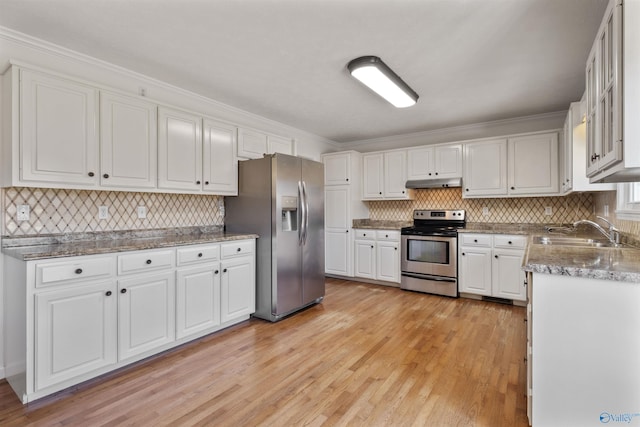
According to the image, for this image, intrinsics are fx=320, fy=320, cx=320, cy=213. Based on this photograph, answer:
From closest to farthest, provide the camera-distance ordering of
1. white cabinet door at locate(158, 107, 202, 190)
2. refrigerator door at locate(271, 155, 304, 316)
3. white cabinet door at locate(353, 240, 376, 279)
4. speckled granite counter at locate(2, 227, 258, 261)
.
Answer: speckled granite counter at locate(2, 227, 258, 261) → white cabinet door at locate(158, 107, 202, 190) → refrigerator door at locate(271, 155, 304, 316) → white cabinet door at locate(353, 240, 376, 279)

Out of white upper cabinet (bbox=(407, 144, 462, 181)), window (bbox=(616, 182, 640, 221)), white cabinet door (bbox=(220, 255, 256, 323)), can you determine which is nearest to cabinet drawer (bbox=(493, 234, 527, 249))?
white upper cabinet (bbox=(407, 144, 462, 181))

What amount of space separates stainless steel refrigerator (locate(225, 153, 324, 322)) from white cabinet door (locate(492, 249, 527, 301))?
2226 millimetres

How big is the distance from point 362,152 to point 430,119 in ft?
4.96

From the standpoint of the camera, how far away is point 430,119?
4301 millimetres

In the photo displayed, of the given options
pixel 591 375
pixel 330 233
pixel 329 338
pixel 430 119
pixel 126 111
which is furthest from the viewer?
pixel 330 233

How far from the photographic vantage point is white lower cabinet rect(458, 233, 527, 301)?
3785 millimetres

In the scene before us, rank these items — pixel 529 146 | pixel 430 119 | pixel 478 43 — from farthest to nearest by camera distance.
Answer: pixel 430 119, pixel 529 146, pixel 478 43

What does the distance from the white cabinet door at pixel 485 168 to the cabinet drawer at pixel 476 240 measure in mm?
590

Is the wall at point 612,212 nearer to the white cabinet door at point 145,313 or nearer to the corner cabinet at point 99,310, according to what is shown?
the corner cabinet at point 99,310

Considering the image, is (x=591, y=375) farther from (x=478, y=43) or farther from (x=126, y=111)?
(x=126, y=111)

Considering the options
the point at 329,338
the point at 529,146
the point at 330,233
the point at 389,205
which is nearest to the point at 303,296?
the point at 329,338

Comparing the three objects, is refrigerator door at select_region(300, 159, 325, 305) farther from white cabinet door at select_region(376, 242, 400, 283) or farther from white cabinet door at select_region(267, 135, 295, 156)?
white cabinet door at select_region(376, 242, 400, 283)

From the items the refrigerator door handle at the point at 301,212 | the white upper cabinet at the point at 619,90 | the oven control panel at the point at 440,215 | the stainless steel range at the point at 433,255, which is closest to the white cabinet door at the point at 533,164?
the oven control panel at the point at 440,215

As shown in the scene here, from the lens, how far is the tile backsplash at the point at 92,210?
2.25 metres
